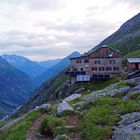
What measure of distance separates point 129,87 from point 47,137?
20.8 m

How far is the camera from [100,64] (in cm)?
12200

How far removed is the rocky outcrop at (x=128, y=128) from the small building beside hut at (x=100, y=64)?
84363mm

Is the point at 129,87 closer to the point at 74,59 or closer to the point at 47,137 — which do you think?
the point at 47,137

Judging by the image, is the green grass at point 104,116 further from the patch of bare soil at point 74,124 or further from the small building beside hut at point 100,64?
the small building beside hut at point 100,64

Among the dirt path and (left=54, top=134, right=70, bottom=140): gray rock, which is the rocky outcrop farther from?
the dirt path

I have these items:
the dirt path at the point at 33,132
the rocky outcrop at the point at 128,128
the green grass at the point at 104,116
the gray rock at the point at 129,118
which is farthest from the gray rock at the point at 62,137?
the gray rock at the point at 129,118

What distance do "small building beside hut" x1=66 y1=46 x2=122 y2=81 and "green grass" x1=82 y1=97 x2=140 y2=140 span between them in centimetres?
7690

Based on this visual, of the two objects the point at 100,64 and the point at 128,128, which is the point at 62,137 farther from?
the point at 100,64

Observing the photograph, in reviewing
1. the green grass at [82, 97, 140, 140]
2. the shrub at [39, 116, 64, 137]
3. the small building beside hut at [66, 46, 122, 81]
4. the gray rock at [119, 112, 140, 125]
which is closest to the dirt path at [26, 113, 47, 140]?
the shrub at [39, 116, 64, 137]

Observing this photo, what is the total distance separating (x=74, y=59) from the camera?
126 m

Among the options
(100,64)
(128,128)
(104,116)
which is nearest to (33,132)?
(104,116)

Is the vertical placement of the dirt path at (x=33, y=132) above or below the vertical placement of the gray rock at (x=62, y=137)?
below

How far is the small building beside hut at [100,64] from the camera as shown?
12056 cm

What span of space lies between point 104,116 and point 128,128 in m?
6.01
